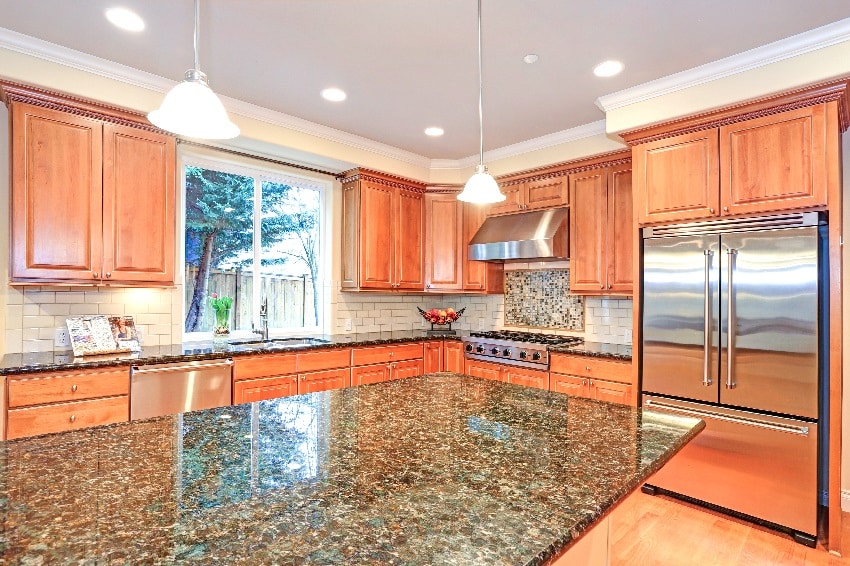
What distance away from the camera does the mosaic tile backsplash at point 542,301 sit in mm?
4402

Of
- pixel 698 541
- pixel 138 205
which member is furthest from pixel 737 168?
pixel 138 205

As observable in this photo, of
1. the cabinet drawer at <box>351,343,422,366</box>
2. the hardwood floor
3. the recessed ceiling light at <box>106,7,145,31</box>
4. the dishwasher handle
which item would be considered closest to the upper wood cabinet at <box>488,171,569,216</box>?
the cabinet drawer at <box>351,343,422,366</box>

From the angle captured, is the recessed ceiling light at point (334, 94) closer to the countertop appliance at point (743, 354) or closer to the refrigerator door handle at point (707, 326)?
the countertop appliance at point (743, 354)

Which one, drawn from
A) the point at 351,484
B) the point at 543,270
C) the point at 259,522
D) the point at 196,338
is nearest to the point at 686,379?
the point at 543,270

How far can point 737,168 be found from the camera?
9.23 ft

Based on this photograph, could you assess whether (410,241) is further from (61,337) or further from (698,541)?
(698,541)

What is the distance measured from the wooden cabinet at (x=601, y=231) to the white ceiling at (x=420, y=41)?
0.70m

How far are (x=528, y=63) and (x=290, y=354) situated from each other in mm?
2587

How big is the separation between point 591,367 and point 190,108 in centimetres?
312

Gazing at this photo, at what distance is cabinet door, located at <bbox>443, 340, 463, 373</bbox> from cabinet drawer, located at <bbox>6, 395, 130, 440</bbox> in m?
2.66

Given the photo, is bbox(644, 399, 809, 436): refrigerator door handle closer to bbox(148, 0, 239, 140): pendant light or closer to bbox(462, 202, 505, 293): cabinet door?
bbox(462, 202, 505, 293): cabinet door

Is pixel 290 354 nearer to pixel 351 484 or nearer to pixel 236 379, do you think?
pixel 236 379

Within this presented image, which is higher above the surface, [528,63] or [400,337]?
[528,63]

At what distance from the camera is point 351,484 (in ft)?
3.45
